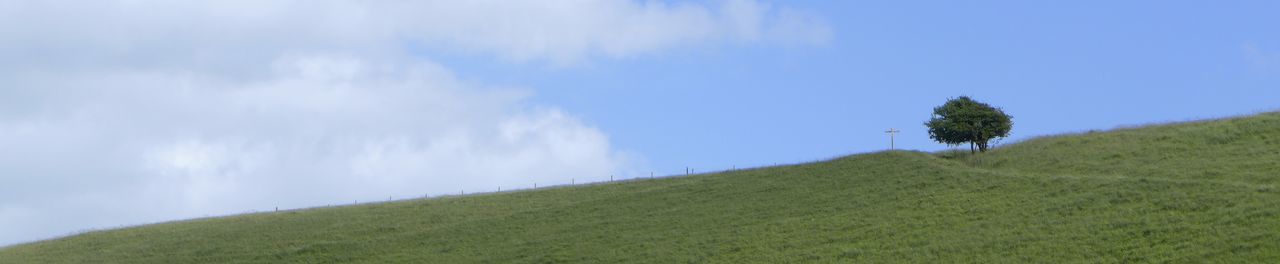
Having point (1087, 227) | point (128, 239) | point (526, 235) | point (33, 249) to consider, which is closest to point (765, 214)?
point (526, 235)

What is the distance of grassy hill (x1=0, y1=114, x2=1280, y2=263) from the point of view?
5056cm

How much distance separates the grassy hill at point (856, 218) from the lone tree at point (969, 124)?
0.93 m

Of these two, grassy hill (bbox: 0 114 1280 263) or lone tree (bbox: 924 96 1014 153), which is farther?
lone tree (bbox: 924 96 1014 153)

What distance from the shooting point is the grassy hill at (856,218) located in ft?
166

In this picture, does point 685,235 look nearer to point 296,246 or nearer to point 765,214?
point 765,214

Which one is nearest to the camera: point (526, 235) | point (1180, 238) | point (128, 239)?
point (1180, 238)

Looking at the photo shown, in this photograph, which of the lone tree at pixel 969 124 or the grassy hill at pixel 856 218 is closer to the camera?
the grassy hill at pixel 856 218

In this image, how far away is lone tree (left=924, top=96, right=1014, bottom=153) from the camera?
71.5 metres

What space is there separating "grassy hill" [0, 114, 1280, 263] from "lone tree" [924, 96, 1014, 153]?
3.06 feet

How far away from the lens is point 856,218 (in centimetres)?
5825

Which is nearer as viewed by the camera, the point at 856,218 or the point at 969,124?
the point at 856,218

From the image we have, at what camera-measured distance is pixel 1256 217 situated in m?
49.0

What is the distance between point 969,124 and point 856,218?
15.3 meters

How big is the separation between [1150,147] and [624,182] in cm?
2305
